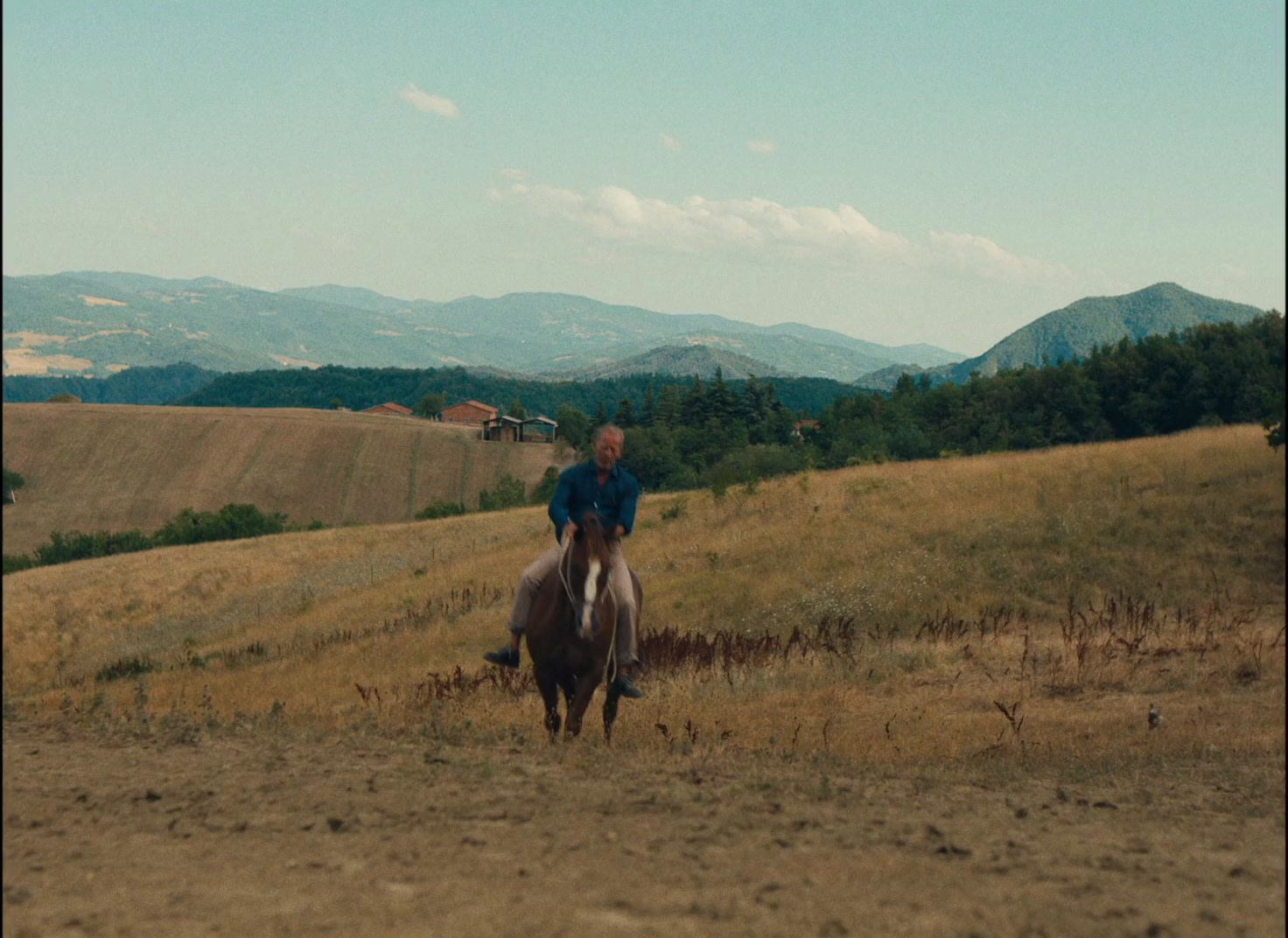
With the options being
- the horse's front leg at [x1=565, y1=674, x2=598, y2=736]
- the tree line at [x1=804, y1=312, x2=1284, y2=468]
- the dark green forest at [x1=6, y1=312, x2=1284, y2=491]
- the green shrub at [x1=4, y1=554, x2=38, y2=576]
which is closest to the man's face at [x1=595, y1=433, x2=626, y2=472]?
the horse's front leg at [x1=565, y1=674, x2=598, y2=736]

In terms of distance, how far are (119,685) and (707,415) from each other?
284 feet

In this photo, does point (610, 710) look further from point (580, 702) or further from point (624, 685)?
point (580, 702)

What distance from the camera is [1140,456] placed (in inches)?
1000

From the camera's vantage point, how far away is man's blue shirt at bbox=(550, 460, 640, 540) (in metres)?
9.48

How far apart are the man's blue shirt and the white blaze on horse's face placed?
54cm

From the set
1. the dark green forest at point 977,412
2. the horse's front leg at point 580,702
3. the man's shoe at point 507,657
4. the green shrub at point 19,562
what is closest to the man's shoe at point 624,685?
the horse's front leg at point 580,702

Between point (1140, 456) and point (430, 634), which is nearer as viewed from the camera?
point (430, 634)

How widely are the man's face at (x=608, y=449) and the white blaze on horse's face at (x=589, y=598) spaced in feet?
3.03

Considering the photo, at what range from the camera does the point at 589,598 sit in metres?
9.05

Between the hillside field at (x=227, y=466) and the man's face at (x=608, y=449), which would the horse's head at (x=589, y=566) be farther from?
the hillside field at (x=227, y=466)

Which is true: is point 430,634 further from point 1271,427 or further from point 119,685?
point 1271,427

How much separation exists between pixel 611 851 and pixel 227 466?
395ft

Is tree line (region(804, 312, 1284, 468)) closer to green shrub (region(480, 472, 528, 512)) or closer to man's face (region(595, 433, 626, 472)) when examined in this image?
green shrub (region(480, 472, 528, 512))

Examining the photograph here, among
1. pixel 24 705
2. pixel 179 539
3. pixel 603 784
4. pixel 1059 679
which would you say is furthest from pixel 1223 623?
pixel 179 539
